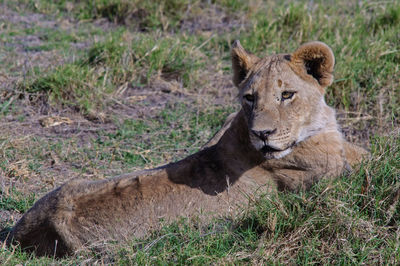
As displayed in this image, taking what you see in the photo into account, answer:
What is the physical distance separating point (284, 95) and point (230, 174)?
2.05ft

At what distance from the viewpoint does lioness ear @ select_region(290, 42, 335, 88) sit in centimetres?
407

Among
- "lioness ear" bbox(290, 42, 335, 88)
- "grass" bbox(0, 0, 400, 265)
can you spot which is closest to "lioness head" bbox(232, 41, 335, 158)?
"lioness ear" bbox(290, 42, 335, 88)

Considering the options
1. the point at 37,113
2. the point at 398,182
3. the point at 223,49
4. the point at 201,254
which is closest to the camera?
the point at 201,254

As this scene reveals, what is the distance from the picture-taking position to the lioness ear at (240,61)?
4.31 m

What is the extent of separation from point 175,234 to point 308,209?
80cm

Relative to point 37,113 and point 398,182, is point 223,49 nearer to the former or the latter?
point 37,113

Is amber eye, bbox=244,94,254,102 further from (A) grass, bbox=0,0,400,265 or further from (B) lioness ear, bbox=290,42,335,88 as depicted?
(A) grass, bbox=0,0,400,265

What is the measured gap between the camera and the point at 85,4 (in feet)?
26.2

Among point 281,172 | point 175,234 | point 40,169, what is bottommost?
point 40,169

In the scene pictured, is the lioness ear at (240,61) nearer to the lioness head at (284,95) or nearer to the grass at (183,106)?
the lioness head at (284,95)

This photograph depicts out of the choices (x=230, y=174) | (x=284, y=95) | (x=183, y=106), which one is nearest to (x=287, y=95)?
(x=284, y=95)

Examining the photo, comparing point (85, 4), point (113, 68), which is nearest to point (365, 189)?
point (113, 68)

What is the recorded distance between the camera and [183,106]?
6.31 meters

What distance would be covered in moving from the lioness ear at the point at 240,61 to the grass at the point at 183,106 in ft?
3.09
